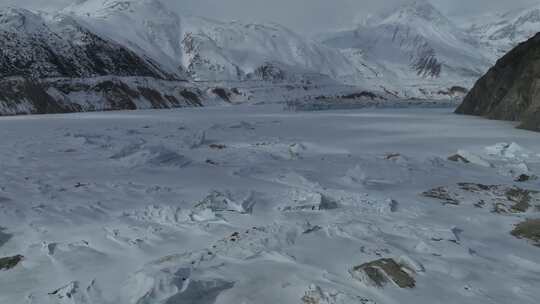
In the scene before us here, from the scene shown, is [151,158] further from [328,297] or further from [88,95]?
[88,95]

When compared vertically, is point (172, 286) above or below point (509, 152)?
below

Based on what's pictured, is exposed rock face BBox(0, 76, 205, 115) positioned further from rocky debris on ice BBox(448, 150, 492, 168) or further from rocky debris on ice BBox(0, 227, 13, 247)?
rocky debris on ice BBox(0, 227, 13, 247)

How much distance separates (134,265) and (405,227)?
4.17 meters

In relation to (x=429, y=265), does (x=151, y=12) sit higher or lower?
higher

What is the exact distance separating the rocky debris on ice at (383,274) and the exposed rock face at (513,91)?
2022cm

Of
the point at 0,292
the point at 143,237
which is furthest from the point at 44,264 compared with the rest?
the point at 143,237

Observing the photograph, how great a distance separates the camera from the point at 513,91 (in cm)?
3031

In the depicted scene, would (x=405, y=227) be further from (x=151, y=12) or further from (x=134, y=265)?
(x=151, y=12)

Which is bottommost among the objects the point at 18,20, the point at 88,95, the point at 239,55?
the point at 88,95

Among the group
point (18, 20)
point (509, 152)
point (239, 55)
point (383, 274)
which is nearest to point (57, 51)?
point (18, 20)

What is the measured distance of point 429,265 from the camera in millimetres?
6281

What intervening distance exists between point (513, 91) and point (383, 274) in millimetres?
28450

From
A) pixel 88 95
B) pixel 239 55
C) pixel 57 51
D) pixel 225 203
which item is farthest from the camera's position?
pixel 239 55

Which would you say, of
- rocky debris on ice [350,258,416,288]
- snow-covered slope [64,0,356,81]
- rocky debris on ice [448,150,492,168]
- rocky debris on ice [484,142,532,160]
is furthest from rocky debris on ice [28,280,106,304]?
snow-covered slope [64,0,356,81]
